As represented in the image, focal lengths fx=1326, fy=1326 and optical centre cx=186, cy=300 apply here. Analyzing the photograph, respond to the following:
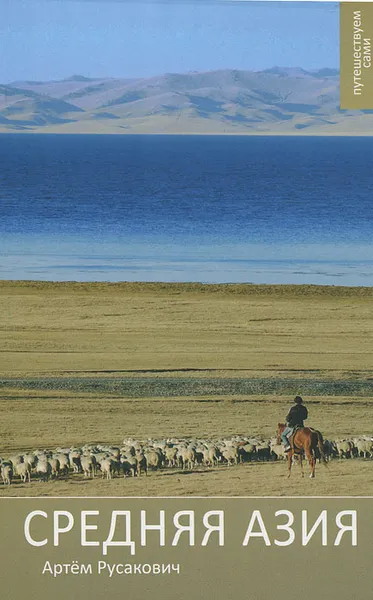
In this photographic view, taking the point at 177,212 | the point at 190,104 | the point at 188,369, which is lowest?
the point at 188,369

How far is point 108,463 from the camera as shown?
6.53m

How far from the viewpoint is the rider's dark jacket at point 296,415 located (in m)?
6.73

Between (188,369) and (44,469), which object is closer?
(44,469)

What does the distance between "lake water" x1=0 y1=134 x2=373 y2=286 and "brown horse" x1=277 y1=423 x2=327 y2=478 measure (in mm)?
833

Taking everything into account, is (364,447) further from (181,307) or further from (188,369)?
(181,307)

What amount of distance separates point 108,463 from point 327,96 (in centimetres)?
216

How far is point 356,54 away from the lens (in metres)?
6.57

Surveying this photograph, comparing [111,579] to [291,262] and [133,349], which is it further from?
[291,262]

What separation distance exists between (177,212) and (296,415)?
4.27 ft

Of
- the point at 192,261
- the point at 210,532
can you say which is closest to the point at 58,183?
the point at 192,261

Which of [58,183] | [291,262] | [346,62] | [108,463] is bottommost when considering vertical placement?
[108,463]

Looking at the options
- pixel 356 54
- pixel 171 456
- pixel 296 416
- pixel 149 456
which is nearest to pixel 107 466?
pixel 149 456

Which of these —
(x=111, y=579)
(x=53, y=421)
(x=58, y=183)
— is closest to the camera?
(x=111, y=579)

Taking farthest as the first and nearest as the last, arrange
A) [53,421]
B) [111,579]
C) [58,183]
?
1. [58,183]
2. [53,421]
3. [111,579]
